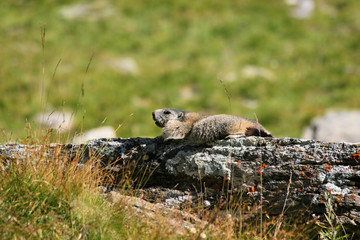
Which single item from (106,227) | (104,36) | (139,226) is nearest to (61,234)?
(106,227)

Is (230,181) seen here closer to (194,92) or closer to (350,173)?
(350,173)

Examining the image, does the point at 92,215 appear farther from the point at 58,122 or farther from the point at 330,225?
the point at 58,122

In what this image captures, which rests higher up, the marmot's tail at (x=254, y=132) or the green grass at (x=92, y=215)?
the marmot's tail at (x=254, y=132)

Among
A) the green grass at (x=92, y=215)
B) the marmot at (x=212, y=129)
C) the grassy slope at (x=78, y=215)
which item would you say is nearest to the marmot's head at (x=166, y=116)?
the marmot at (x=212, y=129)

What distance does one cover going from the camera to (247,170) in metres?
4.87

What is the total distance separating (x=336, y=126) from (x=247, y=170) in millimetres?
8529

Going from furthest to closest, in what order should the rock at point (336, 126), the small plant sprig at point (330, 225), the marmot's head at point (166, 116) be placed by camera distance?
the rock at point (336, 126) < the marmot's head at point (166, 116) < the small plant sprig at point (330, 225)

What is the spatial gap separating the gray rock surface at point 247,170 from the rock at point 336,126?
721cm

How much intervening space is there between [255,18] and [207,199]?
1555 cm

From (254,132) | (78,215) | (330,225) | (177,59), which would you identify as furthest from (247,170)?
(177,59)

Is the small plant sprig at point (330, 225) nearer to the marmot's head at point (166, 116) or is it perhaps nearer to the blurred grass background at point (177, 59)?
the marmot's head at point (166, 116)

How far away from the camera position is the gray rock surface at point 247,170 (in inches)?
182

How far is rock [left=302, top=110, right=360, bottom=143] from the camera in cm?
1180

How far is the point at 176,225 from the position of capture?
168 inches
